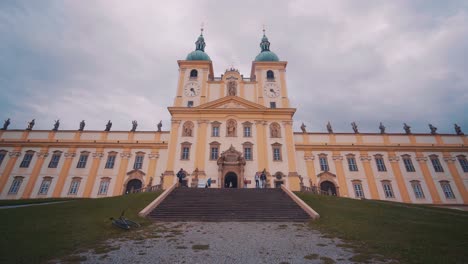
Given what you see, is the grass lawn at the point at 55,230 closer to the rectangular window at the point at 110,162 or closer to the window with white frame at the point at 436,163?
the rectangular window at the point at 110,162

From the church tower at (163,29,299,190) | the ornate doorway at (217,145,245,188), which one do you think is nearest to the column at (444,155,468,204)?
the church tower at (163,29,299,190)

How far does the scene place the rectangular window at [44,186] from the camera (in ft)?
89.7

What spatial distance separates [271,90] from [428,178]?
77.1 feet

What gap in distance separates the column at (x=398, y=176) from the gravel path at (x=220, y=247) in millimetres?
24925

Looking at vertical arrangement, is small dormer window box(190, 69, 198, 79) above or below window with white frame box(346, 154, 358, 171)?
above

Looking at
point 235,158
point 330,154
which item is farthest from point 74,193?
point 330,154

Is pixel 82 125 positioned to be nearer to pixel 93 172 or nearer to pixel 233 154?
pixel 93 172

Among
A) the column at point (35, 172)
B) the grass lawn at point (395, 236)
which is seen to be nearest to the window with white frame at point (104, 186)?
the column at point (35, 172)

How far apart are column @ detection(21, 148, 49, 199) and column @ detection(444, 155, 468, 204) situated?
54337mm

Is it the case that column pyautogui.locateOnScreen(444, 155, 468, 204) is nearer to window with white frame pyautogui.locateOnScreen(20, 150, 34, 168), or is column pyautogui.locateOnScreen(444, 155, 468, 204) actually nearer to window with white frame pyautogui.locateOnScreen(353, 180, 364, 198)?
window with white frame pyautogui.locateOnScreen(353, 180, 364, 198)

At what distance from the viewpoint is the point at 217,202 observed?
1526 cm

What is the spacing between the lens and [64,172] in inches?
1123

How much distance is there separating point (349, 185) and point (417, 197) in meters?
8.26

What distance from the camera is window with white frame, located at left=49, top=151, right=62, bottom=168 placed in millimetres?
28978
